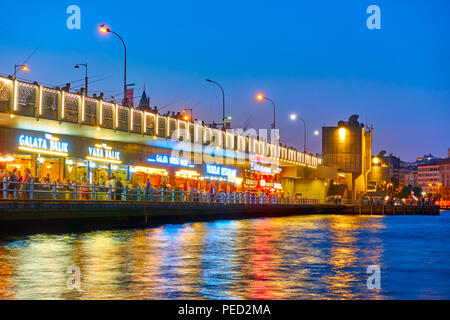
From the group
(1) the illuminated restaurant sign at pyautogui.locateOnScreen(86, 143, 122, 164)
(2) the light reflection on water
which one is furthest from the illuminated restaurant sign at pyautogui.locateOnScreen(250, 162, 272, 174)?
(2) the light reflection on water

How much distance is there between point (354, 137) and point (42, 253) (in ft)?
339

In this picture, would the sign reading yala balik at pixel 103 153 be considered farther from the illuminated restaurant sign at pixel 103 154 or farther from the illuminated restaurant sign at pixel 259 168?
the illuminated restaurant sign at pixel 259 168

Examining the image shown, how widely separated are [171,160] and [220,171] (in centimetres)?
1129

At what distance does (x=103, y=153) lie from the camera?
50188mm

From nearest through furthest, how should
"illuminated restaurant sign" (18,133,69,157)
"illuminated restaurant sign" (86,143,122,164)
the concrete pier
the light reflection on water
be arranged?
the light reflection on water < the concrete pier < "illuminated restaurant sign" (18,133,69,157) < "illuminated restaurant sign" (86,143,122,164)

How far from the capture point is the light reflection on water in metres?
13.2

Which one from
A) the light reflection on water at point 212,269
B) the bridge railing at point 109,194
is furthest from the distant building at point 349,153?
the light reflection on water at point 212,269

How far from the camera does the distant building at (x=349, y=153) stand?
4683 inches

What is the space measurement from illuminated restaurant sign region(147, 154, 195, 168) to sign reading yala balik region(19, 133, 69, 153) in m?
11.7

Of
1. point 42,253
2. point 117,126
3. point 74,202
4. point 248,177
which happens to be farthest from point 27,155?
point 248,177

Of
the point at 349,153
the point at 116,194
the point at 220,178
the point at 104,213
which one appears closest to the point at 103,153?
the point at 104,213

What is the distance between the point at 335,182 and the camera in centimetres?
11675

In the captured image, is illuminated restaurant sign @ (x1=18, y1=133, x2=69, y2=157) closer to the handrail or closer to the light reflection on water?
the handrail
